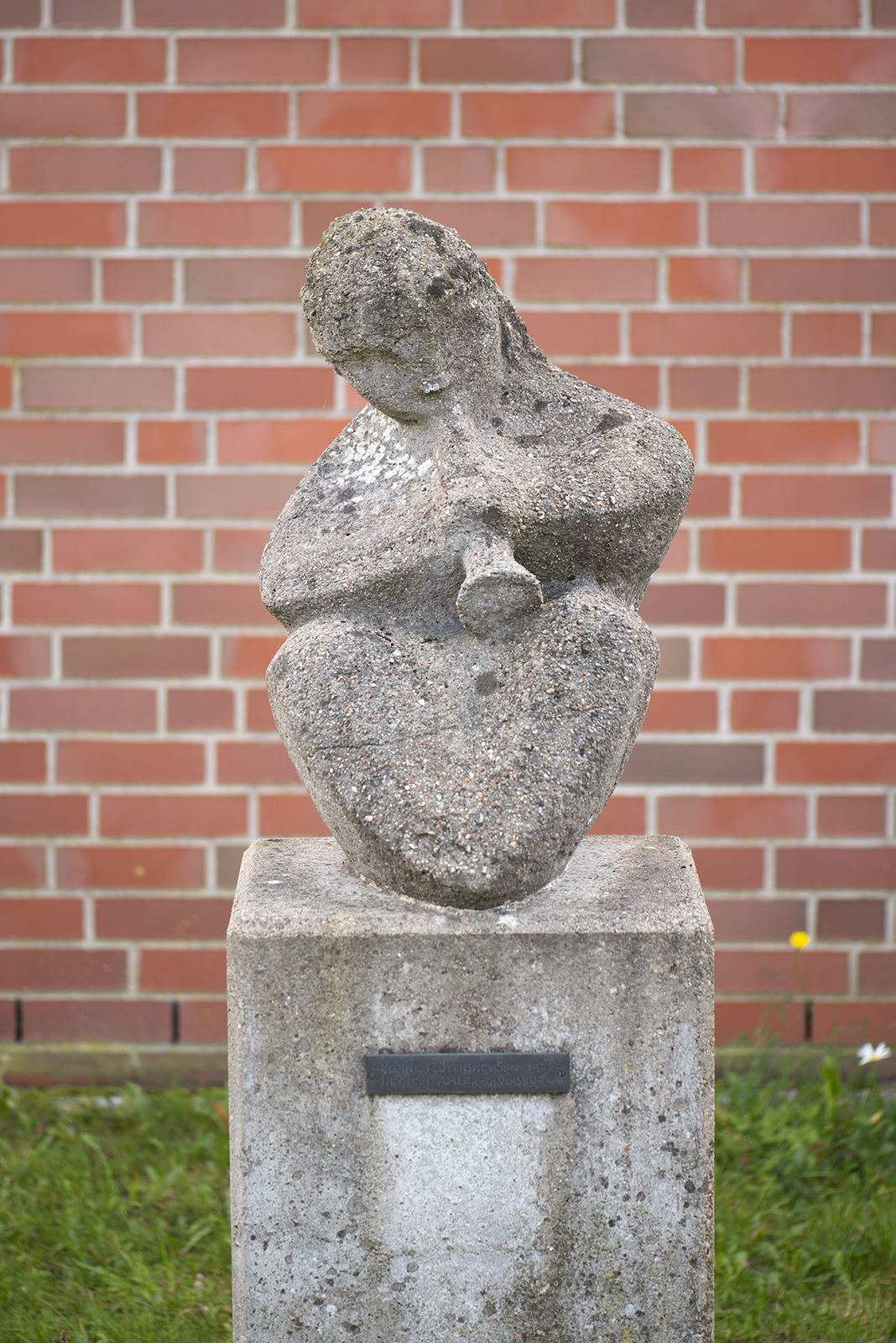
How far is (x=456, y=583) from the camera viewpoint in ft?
5.30

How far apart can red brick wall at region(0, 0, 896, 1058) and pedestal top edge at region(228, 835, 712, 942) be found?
40.5 inches

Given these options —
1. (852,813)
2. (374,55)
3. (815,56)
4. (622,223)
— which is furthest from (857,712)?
(374,55)

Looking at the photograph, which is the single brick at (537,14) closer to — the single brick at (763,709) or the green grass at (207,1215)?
the single brick at (763,709)

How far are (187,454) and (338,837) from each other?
1349mm

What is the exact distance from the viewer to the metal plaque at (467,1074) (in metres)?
1.49

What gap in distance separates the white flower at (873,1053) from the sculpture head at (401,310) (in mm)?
1665

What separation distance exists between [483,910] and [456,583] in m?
0.42

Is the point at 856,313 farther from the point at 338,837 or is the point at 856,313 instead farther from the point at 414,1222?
the point at 414,1222

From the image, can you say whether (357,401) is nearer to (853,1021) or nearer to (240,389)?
(240,389)

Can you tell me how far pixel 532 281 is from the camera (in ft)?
8.75

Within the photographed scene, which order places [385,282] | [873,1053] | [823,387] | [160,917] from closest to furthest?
[385,282] < [873,1053] < [823,387] < [160,917]

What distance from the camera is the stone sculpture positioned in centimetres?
147

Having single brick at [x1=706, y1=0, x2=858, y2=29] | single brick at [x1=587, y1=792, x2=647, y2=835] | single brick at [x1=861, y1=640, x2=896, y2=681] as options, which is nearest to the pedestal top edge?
single brick at [x1=587, y1=792, x2=647, y2=835]

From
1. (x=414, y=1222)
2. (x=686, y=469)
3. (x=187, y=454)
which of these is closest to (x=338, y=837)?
(x=414, y=1222)
